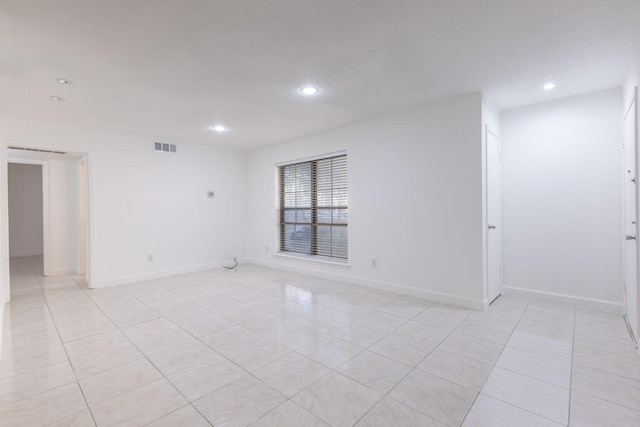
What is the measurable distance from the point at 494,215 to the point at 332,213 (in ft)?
7.83

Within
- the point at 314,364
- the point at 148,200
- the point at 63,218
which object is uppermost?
the point at 148,200

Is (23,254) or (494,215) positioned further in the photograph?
(23,254)

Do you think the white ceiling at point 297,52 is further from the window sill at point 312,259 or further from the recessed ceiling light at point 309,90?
the window sill at point 312,259

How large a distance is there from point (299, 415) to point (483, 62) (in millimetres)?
3105

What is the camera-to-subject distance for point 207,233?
5863 mm

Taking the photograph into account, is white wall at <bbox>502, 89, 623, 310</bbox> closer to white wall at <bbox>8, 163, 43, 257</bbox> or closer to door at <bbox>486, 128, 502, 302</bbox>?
door at <bbox>486, 128, 502, 302</bbox>

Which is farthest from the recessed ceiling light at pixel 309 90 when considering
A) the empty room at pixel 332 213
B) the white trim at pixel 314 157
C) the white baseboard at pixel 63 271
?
the white baseboard at pixel 63 271

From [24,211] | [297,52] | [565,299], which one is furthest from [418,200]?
[24,211]

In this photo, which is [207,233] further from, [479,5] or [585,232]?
[585,232]

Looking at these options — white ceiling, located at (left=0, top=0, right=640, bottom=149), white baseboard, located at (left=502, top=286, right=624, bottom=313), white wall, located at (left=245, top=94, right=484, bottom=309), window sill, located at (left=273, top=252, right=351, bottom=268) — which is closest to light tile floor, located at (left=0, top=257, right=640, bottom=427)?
white baseboard, located at (left=502, top=286, right=624, bottom=313)

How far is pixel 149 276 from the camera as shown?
16.5ft

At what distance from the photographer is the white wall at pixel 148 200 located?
4.43m

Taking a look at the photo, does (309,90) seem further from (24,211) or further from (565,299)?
(24,211)

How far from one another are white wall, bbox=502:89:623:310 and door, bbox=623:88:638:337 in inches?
9.4
